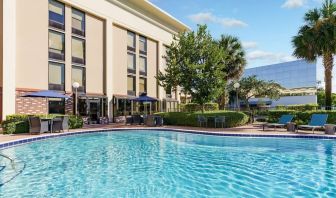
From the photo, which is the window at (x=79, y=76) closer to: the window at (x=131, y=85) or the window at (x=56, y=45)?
the window at (x=56, y=45)

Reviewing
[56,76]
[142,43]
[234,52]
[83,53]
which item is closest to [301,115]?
[234,52]

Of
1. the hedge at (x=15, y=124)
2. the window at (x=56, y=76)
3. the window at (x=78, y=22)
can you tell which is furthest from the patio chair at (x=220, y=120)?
the window at (x=78, y=22)

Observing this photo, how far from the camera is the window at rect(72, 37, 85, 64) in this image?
947 inches

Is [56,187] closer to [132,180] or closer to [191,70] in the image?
[132,180]

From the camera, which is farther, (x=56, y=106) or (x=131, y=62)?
(x=131, y=62)

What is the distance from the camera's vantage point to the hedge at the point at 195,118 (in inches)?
774

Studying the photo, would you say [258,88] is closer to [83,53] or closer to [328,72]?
[328,72]

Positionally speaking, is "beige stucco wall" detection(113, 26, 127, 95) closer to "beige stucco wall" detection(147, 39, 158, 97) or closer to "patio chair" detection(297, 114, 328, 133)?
"beige stucco wall" detection(147, 39, 158, 97)

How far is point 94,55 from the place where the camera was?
86.7 ft

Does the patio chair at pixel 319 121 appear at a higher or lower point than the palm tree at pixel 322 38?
lower

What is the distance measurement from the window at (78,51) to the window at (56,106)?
3.79 m

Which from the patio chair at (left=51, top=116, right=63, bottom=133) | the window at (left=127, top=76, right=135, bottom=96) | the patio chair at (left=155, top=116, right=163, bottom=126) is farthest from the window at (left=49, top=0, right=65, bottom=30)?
the patio chair at (left=155, top=116, right=163, bottom=126)

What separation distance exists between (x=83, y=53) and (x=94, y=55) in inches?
56.7

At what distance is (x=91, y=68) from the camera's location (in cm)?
2595
